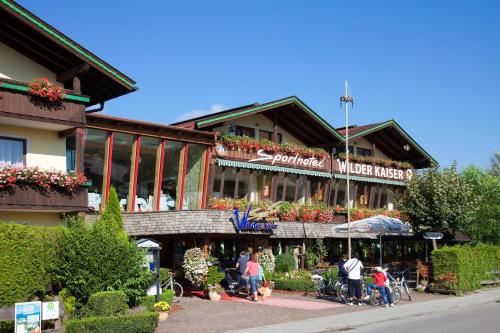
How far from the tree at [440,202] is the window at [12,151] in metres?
17.5

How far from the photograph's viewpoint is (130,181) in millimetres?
26328

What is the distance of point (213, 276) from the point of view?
74.8 feet

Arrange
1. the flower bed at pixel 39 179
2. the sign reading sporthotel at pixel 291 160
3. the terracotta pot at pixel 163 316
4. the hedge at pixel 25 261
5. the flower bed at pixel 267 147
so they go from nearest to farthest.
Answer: the hedge at pixel 25 261
the terracotta pot at pixel 163 316
the flower bed at pixel 39 179
the flower bed at pixel 267 147
the sign reading sporthotel at pixel 291 160

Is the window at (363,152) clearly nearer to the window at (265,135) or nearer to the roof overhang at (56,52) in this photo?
the window at (265,135)

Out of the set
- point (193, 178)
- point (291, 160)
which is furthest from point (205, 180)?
point (291, 160)

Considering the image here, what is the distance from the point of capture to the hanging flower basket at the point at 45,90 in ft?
67.5

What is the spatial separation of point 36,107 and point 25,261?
6.85 meters

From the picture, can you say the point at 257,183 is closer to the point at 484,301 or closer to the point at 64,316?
the point at 484,301

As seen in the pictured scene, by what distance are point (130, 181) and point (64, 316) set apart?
1143cm

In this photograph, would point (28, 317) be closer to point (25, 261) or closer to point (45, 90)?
point (25, 261)

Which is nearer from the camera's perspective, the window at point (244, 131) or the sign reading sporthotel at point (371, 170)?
the window at point (244, 131)

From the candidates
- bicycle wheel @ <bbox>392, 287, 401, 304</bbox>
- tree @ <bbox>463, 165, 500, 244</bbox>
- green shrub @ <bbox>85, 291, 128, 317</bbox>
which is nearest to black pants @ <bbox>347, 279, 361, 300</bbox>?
bicycle wheel @ <bbox>392, 287, 401, 304</bbox>

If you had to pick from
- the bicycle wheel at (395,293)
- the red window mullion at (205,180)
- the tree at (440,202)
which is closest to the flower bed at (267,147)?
the red window mullion at (205,180)

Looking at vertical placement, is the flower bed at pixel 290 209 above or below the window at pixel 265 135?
below
